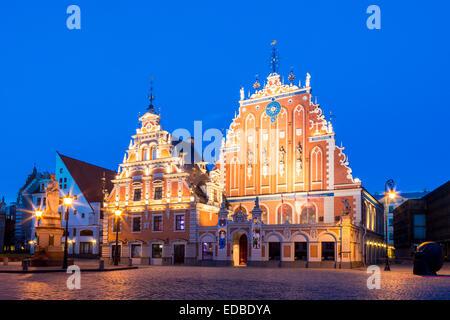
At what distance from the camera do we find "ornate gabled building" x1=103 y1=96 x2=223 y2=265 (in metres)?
41.8

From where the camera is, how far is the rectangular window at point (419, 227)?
7962 cm

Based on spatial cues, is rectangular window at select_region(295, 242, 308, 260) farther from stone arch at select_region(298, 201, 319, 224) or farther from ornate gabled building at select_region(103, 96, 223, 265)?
ornate gabled building at select_region(103, 96, 223, 265)

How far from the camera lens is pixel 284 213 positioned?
42.2m

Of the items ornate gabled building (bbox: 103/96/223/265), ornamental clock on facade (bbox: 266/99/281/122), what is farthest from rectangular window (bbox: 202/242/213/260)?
ornamental clock on facade (bbox: 266/99/281/122)

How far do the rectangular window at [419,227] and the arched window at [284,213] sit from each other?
47.9m

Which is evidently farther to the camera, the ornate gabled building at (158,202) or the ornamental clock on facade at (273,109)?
the ornamental clock on facade at (273,109)

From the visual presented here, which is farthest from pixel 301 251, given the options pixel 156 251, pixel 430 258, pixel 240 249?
pixel 156 251

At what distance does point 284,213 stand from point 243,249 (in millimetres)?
5233

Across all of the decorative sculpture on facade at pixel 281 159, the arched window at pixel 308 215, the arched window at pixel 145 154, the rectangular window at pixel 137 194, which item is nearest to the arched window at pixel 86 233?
the rectangular window at pixel 137 194

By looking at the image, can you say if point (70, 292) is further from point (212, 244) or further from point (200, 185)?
point (200, 185)

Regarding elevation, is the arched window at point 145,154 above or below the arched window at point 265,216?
above

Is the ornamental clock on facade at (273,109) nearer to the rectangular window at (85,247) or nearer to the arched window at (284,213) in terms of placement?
the arched window at (284,213)

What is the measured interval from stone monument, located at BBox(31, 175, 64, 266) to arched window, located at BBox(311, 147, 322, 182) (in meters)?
22.8
